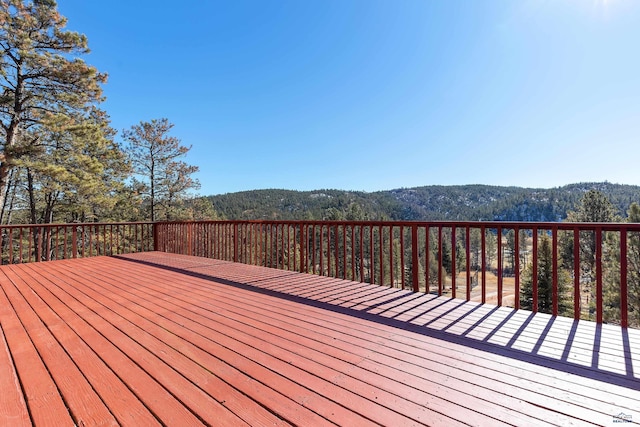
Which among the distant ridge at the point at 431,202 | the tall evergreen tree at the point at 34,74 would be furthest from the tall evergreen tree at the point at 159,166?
the distant ridge at the point at 431,202

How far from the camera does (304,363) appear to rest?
1636mm

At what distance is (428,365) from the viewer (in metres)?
1.63

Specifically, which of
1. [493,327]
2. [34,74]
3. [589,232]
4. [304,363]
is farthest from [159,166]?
[589,232]

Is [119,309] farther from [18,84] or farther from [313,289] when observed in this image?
[18,84]

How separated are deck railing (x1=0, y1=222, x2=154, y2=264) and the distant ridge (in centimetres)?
3750

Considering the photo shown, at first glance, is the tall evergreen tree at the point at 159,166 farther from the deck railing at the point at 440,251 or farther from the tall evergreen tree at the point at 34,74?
the deck railing at the point at 440,251

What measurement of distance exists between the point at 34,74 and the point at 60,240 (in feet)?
25.5

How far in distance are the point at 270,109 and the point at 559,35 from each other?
495 inches

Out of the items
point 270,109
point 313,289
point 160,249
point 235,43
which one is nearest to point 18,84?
point 235,43

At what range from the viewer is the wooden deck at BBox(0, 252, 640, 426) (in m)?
1.21

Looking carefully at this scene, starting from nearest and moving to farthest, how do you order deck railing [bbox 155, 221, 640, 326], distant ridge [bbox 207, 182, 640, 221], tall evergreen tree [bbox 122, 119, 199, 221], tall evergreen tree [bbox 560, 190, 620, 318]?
deck railing [bbox 155, 221, 640, 326] → tall evergreen tree [bbox 122, 119, 199, 221] → tall evergreen tree [bbox 560, 190, 620, 318] → distant ridge [bbox 207, 182, 640, 221]

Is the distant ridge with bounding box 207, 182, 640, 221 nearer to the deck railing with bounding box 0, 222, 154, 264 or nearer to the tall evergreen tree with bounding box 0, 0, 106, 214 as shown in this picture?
the deck railing with bounding box 0, 222, 154, 264

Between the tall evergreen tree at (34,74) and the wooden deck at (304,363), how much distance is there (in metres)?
10.4

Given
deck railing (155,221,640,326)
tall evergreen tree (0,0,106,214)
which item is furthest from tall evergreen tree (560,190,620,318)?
tall evergreen tree (0,0,106,214)
